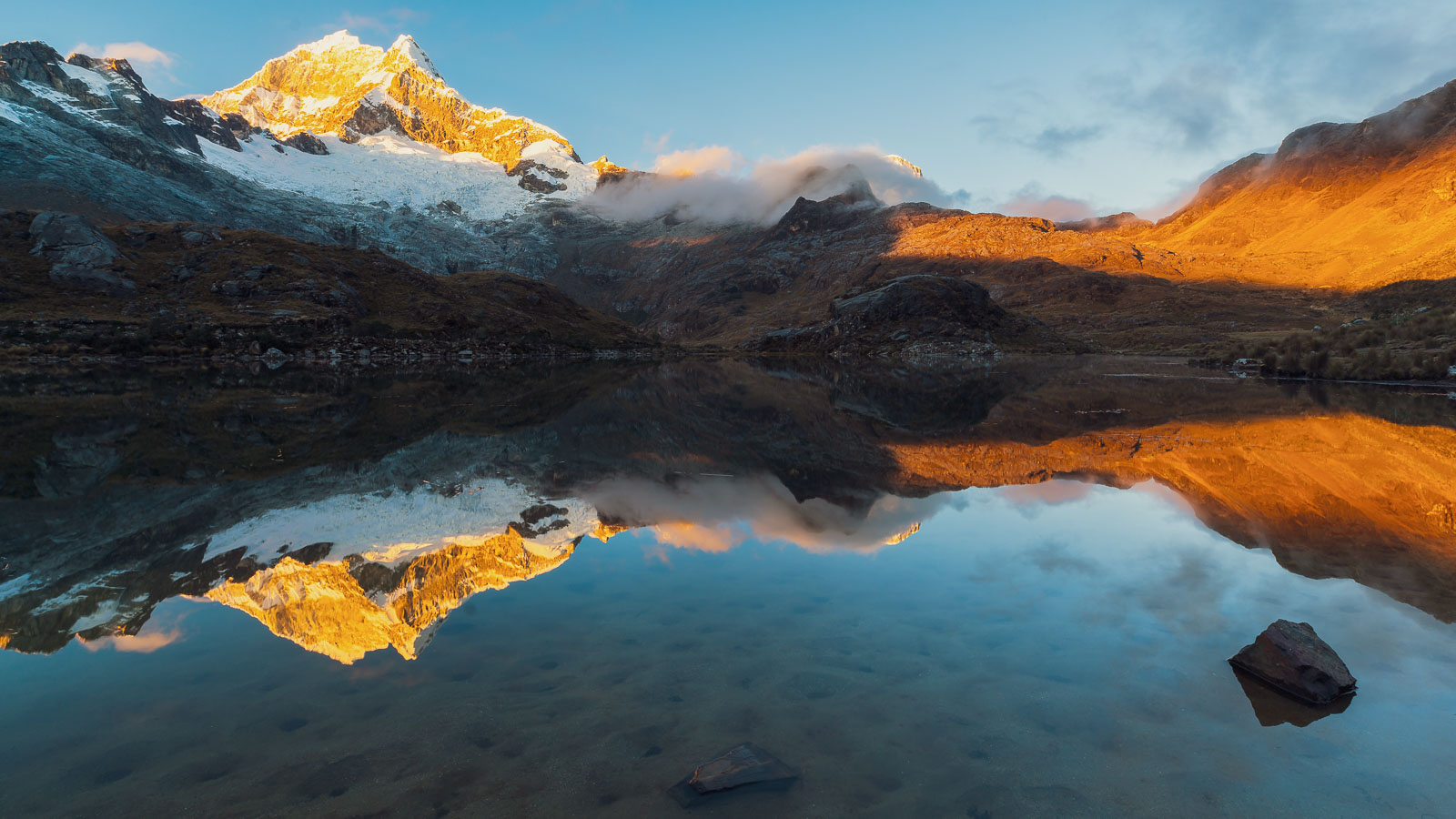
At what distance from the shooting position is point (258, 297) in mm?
118750

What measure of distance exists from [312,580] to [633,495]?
8760 mm

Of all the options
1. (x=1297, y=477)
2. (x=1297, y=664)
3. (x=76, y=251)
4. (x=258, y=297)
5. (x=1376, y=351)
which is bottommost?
(x=1297, y=664)

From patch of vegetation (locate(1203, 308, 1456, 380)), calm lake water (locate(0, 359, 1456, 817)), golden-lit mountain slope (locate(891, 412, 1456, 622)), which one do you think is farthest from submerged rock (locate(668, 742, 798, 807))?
patch of vegetation (locate(1203, 308, 1456, 380))

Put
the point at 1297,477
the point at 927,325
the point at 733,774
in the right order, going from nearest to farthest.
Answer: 1. the point at 733,774
2. the point at 1297,477
3. the point at 927,325

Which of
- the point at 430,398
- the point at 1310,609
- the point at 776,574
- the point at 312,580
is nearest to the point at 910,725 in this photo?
the point at 776,574

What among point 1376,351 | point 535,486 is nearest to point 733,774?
point 535,486

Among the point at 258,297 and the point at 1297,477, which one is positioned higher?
the point at 258,297

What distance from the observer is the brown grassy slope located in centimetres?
10144

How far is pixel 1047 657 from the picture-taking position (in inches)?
360

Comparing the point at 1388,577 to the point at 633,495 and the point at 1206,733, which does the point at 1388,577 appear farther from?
the point at 633,495

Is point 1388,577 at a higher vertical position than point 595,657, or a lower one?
higher

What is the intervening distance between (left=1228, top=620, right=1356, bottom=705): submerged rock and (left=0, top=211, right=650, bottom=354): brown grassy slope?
5086 inches

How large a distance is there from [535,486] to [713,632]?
38.0ft

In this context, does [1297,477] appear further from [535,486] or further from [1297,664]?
[535,486]
